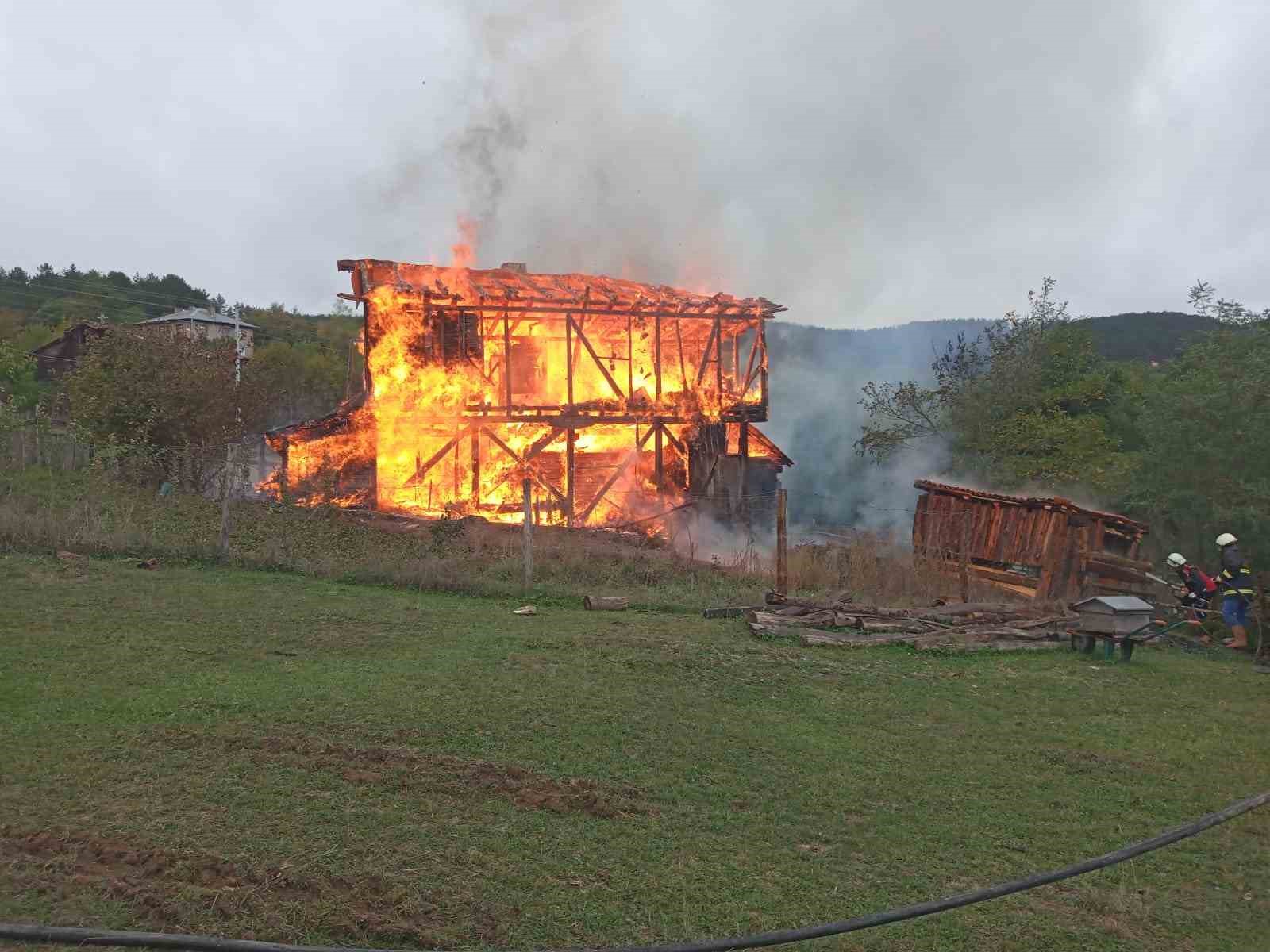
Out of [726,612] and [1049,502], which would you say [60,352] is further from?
[1049,502]

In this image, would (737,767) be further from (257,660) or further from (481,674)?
(257,660)

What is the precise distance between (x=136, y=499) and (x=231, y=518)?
5.03 ft

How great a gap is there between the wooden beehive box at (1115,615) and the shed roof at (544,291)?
1642cm

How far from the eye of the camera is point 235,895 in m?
4.27

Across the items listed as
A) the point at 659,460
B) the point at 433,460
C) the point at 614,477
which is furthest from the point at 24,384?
the point at 659,460

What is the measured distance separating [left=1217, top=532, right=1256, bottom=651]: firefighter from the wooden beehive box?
8.95 ft

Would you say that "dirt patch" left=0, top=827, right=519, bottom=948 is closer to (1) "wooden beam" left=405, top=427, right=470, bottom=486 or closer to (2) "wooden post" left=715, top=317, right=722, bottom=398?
(1) "wooden beam" left=405, top=427, right=470, bottom=486

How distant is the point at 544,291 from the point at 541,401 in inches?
121

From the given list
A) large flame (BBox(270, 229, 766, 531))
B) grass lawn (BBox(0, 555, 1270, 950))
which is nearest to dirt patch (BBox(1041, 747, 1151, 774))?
grass lawn (BBox(0, 555, 1270, 950))

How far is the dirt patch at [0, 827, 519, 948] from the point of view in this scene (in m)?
4.08

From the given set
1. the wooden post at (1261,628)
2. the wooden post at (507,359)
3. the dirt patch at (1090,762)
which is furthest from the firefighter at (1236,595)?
the wooden post at (507,359)

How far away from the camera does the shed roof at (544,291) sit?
2367 cm

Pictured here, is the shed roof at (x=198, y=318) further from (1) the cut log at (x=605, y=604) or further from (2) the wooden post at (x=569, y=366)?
(1) the cut log at (x=605, y=604)

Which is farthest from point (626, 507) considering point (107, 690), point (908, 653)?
point (107, 690)
